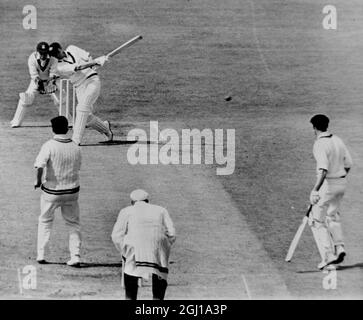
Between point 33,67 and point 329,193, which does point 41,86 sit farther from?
point 329,193

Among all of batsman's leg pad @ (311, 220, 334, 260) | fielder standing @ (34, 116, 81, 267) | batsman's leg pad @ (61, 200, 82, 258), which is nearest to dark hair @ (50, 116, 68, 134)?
fielder standing @ (34, 116, 81, 267)

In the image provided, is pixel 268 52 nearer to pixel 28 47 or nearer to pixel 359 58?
pixel 359 58

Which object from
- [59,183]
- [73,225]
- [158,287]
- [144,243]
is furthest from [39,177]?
[158,287]

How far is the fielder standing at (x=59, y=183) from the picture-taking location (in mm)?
17875

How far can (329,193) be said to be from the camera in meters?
18.2

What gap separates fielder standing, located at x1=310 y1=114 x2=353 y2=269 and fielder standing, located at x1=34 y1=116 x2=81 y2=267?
2.93m

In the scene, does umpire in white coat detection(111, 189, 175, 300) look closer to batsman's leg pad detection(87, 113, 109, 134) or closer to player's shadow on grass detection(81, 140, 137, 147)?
batsman's leg pad detection(87, 113, 109, 134)

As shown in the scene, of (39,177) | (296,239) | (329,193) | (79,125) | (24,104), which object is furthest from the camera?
(24,104)

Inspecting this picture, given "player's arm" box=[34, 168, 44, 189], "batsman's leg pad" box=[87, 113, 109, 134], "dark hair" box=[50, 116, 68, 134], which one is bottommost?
"player's arm" box=[34, 168, 44, 189]

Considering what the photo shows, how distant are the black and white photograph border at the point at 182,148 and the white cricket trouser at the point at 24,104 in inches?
0.9

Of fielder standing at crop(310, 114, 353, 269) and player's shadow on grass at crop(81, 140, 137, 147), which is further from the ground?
player's shadow on grass at crop(81, 140, 137, 147)

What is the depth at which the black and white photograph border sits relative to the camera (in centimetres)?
1775

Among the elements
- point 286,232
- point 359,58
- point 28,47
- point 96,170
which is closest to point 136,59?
point 28,47

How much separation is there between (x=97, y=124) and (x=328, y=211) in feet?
18.8
